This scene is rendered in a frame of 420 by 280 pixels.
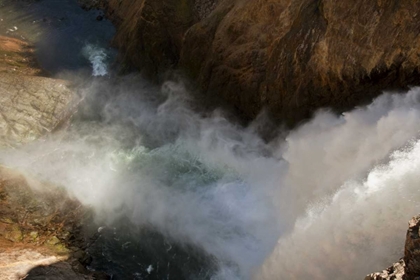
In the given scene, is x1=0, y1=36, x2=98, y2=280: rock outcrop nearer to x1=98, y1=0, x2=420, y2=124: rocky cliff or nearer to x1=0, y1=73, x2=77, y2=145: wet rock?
x1=0, y1=73, x2=77, y2=145: wet rock

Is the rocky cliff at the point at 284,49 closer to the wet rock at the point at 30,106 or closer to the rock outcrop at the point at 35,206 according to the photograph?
the wet rock at the point at 30,106

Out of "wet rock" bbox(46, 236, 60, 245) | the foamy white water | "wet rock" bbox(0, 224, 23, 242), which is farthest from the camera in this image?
"wet rock" bbox(46, 236, 60, 245)

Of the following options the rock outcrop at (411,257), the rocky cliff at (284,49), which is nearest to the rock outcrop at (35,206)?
the rocky cliff at (284,49)

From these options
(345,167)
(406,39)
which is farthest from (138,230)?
(406,39)

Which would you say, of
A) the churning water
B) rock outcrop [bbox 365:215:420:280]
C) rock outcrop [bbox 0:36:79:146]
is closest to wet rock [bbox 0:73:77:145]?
rock outcrop [bbox 0:36:79:146]

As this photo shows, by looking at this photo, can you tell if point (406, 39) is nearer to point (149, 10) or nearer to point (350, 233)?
point (350, 233)

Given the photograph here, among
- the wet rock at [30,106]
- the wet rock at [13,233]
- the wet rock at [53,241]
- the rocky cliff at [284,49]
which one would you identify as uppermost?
the rocky cliff at [284,49]
